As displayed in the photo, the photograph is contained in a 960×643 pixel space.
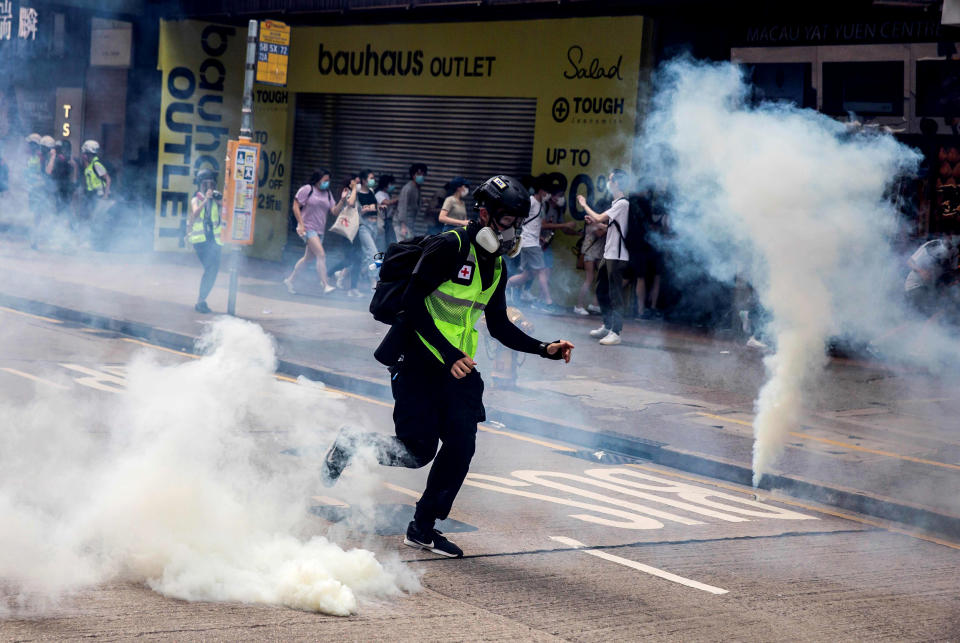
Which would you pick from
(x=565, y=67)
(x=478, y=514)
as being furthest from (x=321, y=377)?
(x=565, y=67)

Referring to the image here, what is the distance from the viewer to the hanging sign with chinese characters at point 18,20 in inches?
277

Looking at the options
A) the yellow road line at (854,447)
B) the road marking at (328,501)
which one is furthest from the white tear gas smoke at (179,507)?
the yellow road line at (854,447)

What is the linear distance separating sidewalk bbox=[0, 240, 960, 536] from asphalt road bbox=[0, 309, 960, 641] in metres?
0.39

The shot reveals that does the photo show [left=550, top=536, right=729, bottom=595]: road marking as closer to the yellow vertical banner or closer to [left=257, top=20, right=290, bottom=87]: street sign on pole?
[left=257, top=20, right=290, bottom=87]: street sign on pole

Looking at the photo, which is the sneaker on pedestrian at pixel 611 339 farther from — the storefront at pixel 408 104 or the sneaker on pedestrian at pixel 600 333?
the storefront at pixel 408 104

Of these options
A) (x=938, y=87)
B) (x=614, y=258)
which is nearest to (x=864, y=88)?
(x=938, y=87)

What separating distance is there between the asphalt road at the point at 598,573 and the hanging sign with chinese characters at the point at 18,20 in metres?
2.45

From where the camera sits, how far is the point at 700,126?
9227mm

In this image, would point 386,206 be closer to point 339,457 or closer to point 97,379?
point 97,379

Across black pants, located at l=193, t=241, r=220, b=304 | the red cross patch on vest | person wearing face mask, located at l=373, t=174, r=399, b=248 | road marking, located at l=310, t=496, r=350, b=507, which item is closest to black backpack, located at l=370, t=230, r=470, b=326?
the red cross patch on vest

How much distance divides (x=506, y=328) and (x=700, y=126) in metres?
4.23

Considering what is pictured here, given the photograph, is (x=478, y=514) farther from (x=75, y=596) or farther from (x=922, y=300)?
(x=922, y=300)

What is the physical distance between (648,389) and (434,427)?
17.7ft

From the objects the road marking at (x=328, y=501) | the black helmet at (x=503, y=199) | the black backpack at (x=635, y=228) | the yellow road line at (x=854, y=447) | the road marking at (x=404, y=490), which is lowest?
the road marking at (x=404, y=490)
